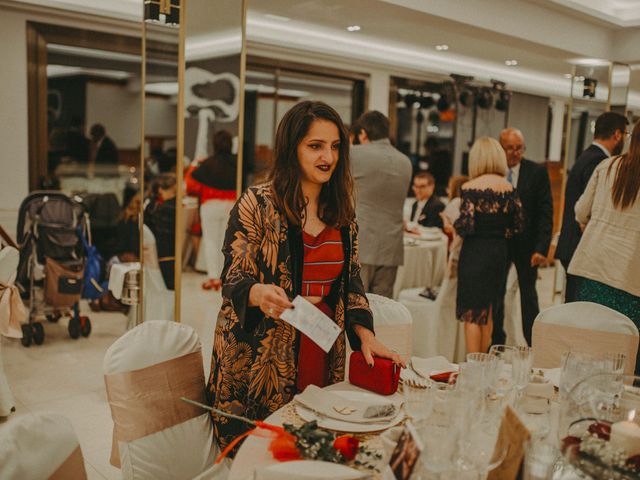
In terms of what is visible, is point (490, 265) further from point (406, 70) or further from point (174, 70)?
point (406, 70)

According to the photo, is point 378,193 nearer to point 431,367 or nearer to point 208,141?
point 208,141

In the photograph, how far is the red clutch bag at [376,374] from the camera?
76.2 inches

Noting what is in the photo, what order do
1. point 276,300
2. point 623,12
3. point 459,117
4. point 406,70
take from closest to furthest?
1. point 276,300
2. point 623,12
3. point 406,70
4. point 459,117

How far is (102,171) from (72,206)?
106 inches

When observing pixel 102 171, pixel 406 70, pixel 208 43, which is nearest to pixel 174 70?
pixel 208 43

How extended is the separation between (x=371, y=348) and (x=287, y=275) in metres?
0.36

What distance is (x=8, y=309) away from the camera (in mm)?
3934

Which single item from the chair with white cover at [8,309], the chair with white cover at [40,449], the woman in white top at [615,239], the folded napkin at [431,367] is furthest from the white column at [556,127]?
the chair with white cover at [40,449]

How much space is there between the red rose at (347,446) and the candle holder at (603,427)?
452mm

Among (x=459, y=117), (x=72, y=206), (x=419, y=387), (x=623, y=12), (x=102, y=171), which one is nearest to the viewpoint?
(x=419, y=387)

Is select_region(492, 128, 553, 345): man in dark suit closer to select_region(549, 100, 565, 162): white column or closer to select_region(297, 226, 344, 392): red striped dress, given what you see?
select_region(297, 226, 344, 392): red striped dress

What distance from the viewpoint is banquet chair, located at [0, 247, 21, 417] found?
386 centimetres

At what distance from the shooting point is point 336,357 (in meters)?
2.23

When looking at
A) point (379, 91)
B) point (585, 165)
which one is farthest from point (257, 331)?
point (379, 91)
